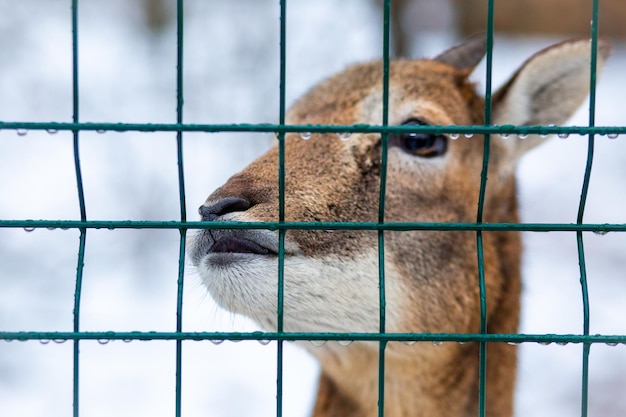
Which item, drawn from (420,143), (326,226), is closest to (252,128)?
(326,226)

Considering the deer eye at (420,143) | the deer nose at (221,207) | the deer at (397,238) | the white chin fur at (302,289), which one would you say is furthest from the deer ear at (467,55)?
the deer nose at (221,207)

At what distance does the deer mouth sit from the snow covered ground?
11.6 feet

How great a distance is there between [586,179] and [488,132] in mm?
280

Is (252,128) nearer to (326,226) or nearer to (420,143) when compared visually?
(326,226)

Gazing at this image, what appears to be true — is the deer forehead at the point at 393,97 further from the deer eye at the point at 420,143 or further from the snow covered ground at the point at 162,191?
the snow covered ground at the point at 162,191

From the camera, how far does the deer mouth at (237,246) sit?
2705 millimetres

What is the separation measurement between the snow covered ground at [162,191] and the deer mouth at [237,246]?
3.52 meters

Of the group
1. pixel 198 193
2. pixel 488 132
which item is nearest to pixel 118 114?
pixel 198 193

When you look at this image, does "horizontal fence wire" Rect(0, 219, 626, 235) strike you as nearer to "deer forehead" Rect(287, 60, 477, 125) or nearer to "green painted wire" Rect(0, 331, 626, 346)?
"green painted wire" Rect(0, 331, 626, 346)

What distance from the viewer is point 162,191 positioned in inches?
313

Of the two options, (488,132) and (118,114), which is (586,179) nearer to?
(488,132)

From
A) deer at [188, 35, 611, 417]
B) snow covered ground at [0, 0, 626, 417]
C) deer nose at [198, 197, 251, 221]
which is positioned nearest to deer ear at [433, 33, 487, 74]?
deer at [188, 35, 611, 417]

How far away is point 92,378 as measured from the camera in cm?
678

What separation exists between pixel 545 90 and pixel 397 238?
101 cm
